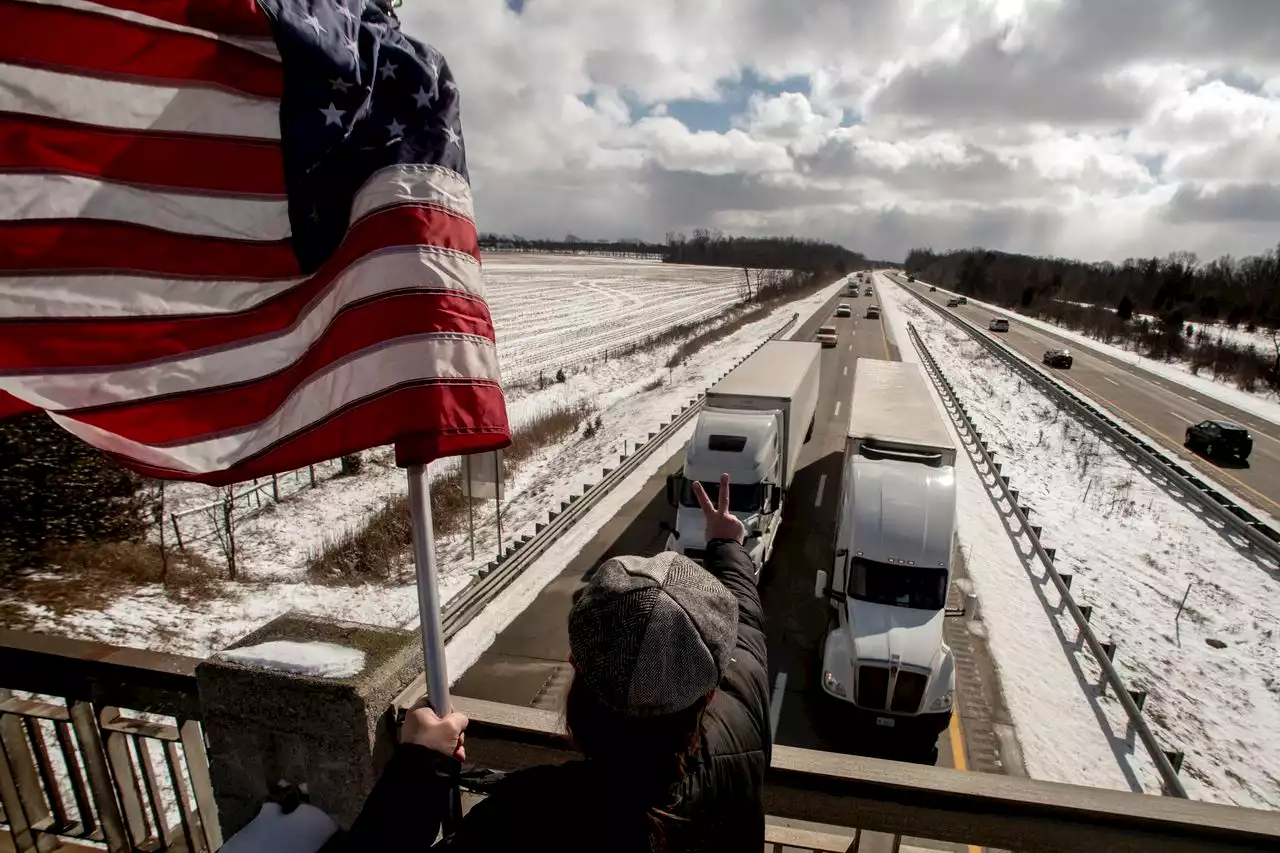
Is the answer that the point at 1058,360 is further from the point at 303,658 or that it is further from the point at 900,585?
the point at 303,658

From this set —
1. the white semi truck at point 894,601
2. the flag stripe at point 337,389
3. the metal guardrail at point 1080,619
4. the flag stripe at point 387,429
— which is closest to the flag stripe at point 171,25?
the flag stripe at point 337,389

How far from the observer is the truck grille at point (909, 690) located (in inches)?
382

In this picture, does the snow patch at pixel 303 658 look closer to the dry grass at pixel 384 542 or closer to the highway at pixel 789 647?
the highway at pixel 789 647

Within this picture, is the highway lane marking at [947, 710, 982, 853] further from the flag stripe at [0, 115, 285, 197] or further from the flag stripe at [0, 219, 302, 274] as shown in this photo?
the flag stripe at [0, 115, 285, 197]

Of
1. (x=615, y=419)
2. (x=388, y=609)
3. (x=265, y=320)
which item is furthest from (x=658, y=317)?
(x=265, y=320)

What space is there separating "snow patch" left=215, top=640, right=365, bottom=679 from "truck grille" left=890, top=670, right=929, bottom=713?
28.9 feet

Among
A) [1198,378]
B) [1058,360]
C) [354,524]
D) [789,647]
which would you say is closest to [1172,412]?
[1058,360]

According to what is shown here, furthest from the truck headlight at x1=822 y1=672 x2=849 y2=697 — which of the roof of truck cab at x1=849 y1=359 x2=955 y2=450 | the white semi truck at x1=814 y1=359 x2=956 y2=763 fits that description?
the roof of truck cab at x1=849 y1=359 x2=955 y2=450

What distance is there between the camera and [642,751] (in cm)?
159

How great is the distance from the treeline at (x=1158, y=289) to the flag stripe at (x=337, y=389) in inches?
3299

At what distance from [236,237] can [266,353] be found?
55cm

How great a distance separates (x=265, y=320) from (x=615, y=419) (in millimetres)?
28413

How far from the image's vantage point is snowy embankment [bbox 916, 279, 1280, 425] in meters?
39.4

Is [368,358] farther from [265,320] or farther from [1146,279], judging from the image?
[1146,279]
